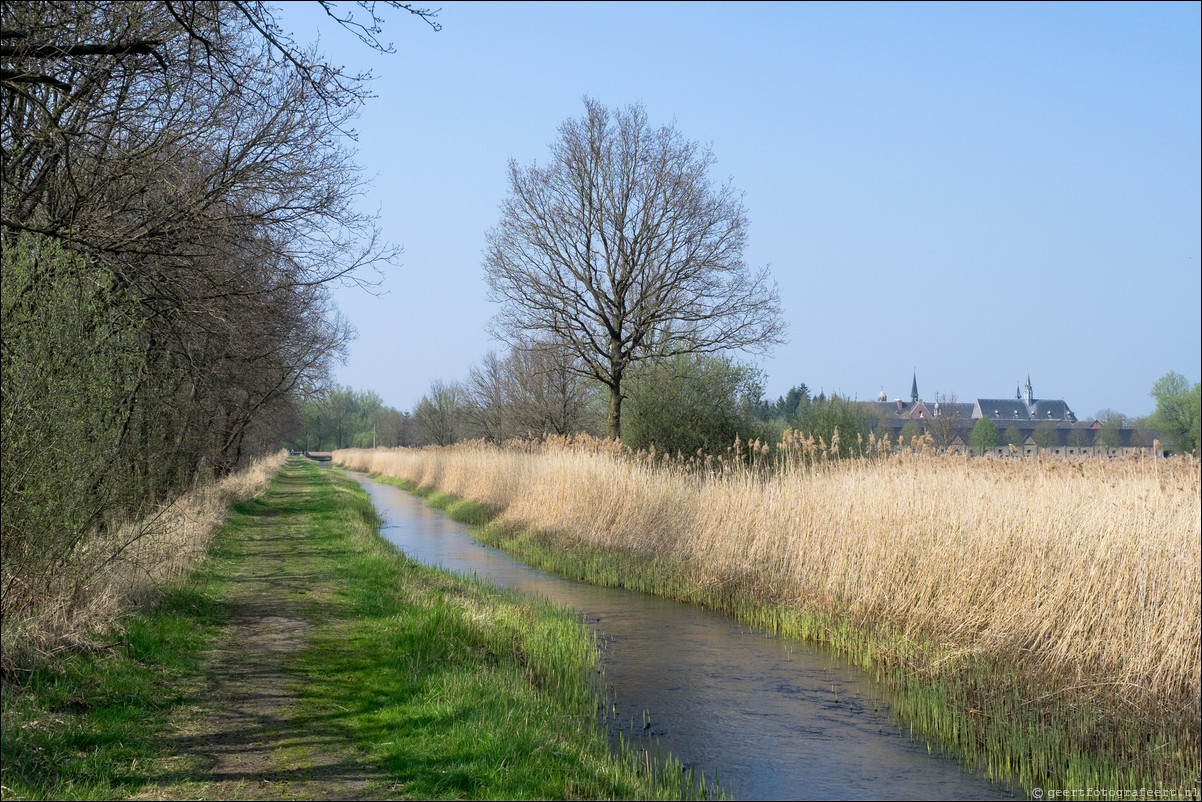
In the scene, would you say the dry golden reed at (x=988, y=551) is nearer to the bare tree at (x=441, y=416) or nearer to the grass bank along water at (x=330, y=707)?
the grass bank along water at (x=330, y=707)

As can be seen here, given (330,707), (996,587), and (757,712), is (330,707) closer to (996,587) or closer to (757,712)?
(757,712)

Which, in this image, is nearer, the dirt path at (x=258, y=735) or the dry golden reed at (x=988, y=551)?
the dirt path at (x=258, y=735)

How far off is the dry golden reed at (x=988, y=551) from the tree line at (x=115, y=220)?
6.68 meters

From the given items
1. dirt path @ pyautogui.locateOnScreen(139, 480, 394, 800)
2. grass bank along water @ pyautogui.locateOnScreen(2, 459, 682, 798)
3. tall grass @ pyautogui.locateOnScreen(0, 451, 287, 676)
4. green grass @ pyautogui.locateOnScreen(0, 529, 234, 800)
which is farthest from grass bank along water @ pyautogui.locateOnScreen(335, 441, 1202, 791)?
tall grass @ pyautogui.locateOnScreen(0, 451, 287, 676)

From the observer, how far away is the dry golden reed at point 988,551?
21.7 feet

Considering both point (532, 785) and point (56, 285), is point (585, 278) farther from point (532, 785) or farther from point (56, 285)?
point (532, 785)

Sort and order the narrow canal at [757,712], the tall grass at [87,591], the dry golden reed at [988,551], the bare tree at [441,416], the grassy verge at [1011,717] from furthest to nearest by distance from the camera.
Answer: the bare tree at [441,416] < the dry golden reed at [988,551] < the tall grass at [87,591] < the narrow canal at [757,712] < the grassy verge at [1011,717]

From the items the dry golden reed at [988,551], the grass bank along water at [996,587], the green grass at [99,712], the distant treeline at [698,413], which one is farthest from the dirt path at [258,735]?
the distant treeline at [698,413]

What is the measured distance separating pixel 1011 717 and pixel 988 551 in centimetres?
202

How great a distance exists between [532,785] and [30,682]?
3.69 metres

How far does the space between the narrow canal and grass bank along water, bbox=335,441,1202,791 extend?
0.44 meters

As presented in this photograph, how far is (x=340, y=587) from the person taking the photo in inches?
454

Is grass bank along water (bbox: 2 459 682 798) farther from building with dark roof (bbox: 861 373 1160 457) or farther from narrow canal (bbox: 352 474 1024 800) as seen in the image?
building with dark roof (bbox: 861 373 1160 457)

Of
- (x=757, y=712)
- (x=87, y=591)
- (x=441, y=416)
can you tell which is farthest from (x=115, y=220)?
(x=441, y=416)
